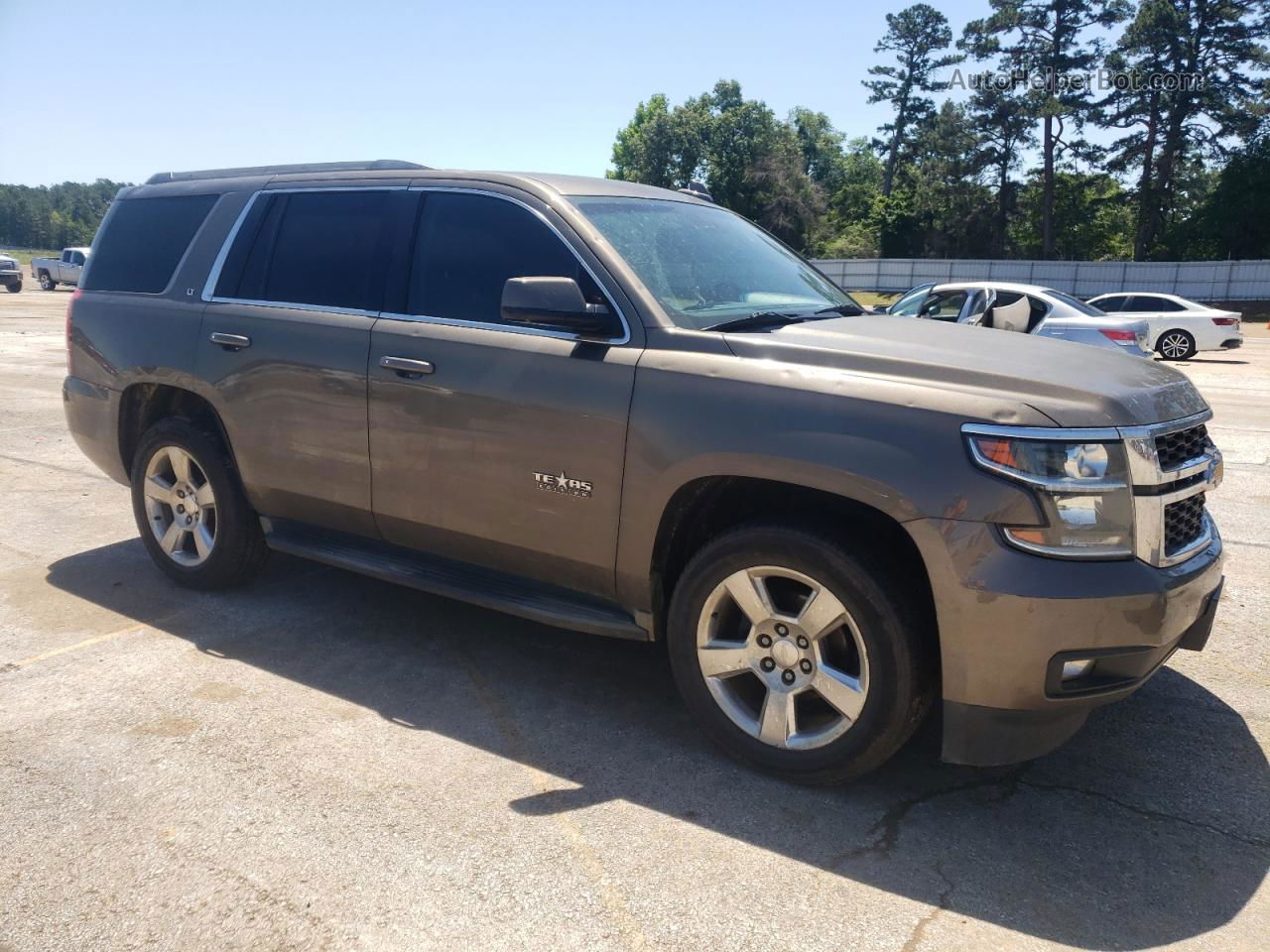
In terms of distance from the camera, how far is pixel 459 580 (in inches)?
160

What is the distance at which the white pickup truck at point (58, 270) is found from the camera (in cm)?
4075

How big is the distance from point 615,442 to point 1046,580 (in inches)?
56.8

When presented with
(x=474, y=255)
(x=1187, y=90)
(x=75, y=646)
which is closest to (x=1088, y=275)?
(x=1187, y=90)

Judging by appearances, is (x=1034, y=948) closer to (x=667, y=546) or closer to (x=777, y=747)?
(x=777, y=747)

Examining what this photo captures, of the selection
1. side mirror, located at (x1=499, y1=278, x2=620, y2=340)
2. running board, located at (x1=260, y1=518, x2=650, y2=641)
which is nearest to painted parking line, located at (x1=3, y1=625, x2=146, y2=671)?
running board, located at (x1=260, y1=518, x2=650, y2=641)

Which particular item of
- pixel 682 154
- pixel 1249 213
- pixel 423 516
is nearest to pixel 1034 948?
pixel 423 516

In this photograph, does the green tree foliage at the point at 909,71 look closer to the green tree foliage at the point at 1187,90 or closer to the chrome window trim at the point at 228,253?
the green tree foliage at the point at 1187,90

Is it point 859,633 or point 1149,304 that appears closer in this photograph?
point 859,633

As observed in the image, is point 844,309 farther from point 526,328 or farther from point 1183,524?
point 1183,524

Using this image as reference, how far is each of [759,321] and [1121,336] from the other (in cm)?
1182

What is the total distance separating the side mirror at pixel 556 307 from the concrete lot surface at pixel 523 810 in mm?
1464

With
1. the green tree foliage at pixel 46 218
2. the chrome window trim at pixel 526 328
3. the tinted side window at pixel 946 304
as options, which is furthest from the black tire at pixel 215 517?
the green tree foliage at pixel 46 218

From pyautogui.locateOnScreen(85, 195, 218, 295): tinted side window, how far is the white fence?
31.7 meters

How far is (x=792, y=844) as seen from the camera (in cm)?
300
